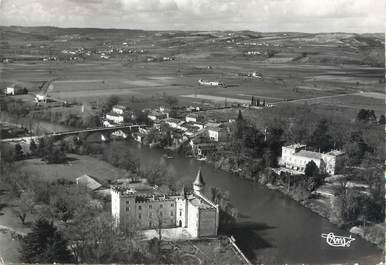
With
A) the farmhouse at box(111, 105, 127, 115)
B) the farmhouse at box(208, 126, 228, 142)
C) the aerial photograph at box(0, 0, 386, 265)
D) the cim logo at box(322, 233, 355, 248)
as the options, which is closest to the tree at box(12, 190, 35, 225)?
the aerial photograph at box(0, 0, 386, 265)

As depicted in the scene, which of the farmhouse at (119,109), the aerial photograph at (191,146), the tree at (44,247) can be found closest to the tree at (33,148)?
the aerial photograph at (191,146)

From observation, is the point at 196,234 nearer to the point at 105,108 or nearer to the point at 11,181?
the point at 11,181

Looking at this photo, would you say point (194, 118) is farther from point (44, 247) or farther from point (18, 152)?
point (44, 247)

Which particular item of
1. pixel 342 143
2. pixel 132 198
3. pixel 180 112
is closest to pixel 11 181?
pixel 132 198

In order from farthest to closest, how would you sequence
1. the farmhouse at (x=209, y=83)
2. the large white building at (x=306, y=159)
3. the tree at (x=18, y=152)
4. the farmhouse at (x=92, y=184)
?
the farmhouse at (x=209, y=83) < the large white building at (x=306, y=159) < the tree at (x=18, y=152) < the farmhouse at (x=92, y=184)

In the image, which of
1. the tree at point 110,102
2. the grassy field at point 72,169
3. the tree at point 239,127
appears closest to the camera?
the grassy field at point 72,169

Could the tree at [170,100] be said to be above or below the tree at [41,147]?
above

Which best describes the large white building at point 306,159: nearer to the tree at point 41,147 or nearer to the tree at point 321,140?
the tree at point 321,140
